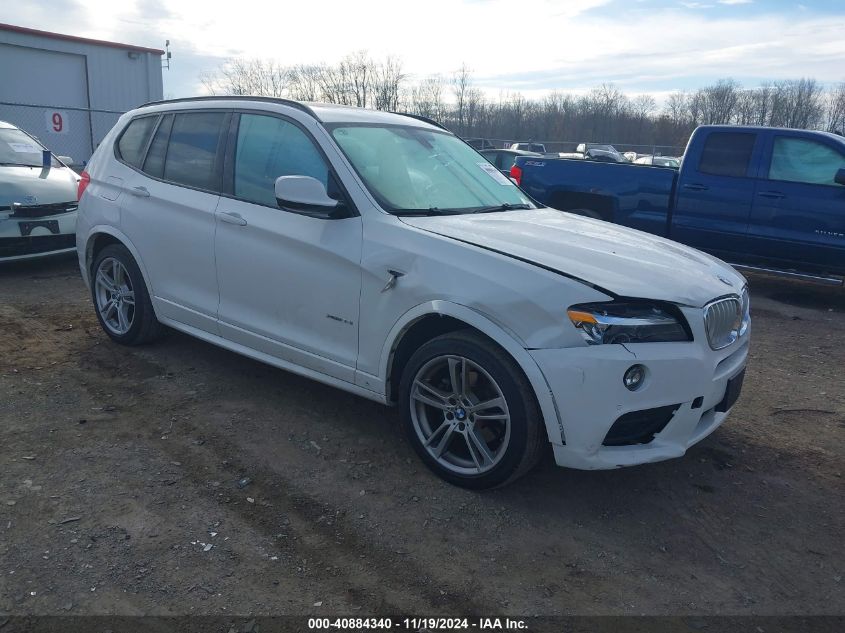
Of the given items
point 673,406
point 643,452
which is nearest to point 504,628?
point 643,452

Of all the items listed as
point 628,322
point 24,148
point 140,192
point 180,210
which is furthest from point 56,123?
point 628,322

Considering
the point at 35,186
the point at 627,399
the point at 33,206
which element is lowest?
the point at 627,399

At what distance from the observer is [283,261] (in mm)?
3969

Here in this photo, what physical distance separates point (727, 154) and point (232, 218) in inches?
262

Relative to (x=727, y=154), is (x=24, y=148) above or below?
below

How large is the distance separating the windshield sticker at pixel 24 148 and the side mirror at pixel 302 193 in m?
6.69

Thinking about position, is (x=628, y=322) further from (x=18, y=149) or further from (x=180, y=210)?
(x=18, y=149)

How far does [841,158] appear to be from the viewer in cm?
795

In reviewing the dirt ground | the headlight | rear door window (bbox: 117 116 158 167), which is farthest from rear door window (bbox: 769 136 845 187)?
rear door window (bbox: 117 116 158 167)

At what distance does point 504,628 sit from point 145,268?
359cm

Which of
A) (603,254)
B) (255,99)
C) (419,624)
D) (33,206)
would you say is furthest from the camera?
(33,206)

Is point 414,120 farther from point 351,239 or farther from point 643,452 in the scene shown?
point 643,452

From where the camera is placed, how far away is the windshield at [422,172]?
3906 mm

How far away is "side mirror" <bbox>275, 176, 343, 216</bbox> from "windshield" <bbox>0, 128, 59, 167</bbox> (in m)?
6.38
